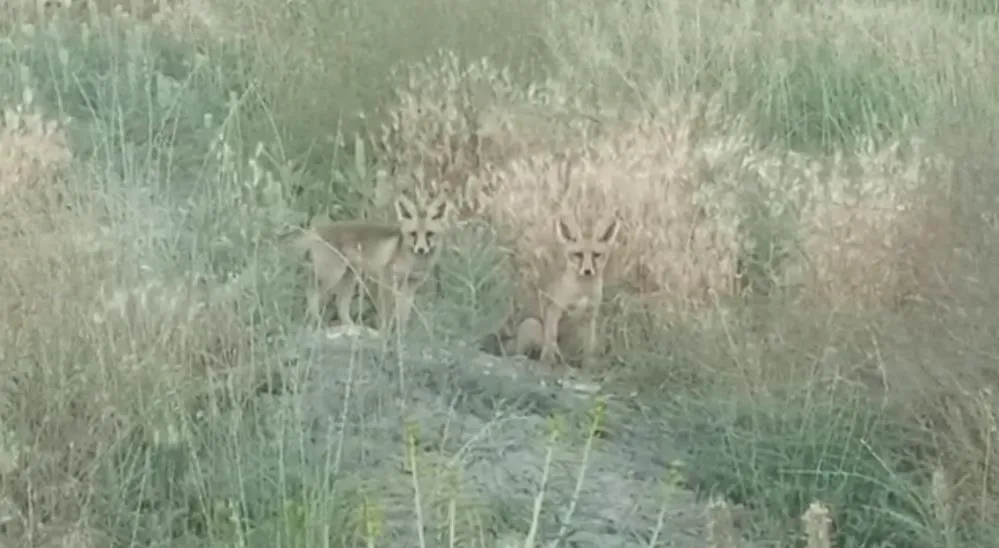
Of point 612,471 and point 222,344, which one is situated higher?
point 222,344

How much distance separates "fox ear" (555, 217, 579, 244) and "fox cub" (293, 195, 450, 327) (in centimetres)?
36

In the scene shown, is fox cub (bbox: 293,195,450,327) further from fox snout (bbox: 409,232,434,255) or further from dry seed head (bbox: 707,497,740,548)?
dry seed head (bbox: 707,497,740,548)

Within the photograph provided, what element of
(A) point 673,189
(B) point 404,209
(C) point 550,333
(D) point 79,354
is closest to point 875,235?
(A) point 673,189

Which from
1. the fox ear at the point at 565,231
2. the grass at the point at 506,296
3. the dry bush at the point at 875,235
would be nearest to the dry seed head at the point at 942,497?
the grass at the point at 506,296

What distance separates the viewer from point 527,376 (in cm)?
477

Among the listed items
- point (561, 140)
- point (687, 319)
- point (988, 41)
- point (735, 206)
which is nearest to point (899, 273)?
point (687, 319)

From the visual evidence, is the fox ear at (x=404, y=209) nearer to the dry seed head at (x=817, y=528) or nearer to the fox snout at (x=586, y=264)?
the fox snout at (x=586, y=264)

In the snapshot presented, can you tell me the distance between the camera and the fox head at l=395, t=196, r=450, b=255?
507cm

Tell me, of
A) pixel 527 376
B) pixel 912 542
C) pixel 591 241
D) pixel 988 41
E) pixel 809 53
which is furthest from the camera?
pixel 809 53

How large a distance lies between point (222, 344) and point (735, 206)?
1.96m

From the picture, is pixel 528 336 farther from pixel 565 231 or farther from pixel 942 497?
pixel 942 497

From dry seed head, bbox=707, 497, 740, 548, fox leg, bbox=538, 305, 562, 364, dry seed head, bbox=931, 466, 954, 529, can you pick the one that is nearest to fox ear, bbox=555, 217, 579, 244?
fox leg, bbox=538, 305, 562, 364

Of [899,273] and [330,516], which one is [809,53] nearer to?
[899,273]

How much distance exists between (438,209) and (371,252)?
385 millimetres
